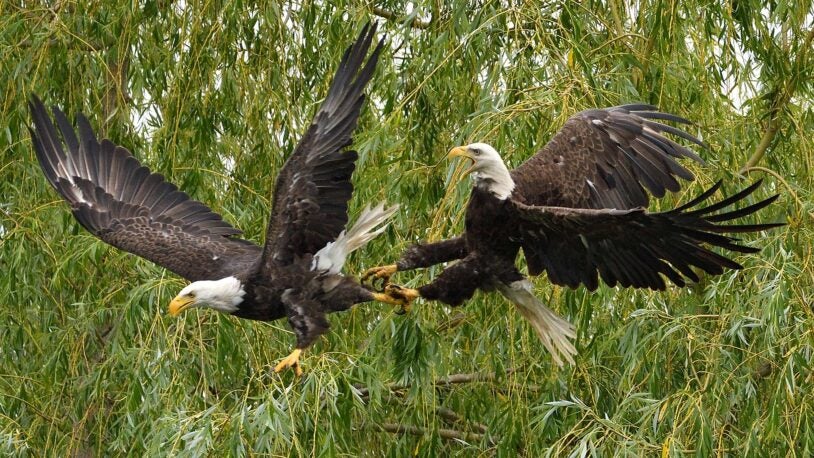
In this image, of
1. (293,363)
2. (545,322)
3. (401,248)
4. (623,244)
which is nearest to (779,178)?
(623,244)

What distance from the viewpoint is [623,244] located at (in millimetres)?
3990

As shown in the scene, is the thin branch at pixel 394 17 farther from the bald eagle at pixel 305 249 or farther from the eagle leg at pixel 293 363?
the eagle leg at pixel 293 363

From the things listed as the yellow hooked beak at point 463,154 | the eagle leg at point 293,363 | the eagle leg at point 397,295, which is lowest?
the eagle leg at point 293,363

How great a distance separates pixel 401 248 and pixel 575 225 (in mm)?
883

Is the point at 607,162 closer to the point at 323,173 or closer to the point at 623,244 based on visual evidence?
the point at 623,244

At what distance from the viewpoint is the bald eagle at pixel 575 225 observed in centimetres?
389

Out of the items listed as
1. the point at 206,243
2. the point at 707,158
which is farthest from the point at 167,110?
the point at 707,158

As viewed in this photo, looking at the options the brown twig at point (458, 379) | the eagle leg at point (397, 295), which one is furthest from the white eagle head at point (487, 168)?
the brown twig at point (458, 379)

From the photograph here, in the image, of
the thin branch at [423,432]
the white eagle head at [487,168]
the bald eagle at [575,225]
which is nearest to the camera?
the bald eagle at [575,225]

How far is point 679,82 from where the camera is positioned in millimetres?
4891

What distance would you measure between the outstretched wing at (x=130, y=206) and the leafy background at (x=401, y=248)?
76mm

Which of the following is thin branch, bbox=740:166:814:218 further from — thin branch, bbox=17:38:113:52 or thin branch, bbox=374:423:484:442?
thin branch, bbox=17:38:113:52

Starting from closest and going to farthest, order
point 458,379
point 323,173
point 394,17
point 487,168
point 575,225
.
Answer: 1. point 575,225
2. point 487,168
3. point 323,173
4. point 458,379
5. point 394,17

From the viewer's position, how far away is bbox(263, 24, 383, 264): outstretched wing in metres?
4.29
